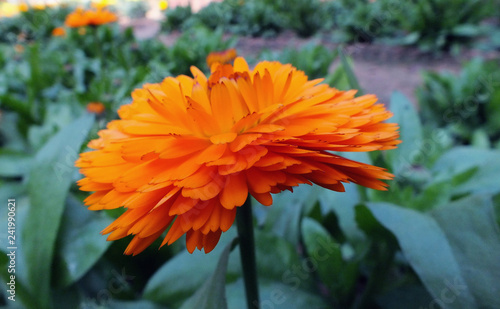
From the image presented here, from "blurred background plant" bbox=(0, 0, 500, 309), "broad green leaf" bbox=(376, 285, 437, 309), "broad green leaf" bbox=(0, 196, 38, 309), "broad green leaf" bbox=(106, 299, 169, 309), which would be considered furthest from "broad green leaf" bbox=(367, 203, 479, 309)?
"broad green leaf" bbox=(0, 196, 38, 309)

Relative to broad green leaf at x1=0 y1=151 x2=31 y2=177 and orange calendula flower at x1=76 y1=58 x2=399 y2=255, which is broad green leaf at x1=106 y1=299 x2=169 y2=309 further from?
broad green leaf at x1=0 y1=151 x2=31 y2=177

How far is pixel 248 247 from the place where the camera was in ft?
1.88

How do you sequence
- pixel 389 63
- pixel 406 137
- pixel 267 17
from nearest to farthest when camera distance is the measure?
1. pixel 406 137
2. pixel 389 63
3. pixel 267 17

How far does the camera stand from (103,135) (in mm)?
607

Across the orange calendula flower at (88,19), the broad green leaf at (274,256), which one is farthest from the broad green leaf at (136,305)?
the orange calendula flower at (88,19)

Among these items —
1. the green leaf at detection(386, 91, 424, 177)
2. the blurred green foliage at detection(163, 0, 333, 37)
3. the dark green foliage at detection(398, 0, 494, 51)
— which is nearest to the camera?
the green leaf at detection(386, 91, 424, 177)

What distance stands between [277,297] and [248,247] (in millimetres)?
309

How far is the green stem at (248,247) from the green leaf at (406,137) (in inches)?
31.4

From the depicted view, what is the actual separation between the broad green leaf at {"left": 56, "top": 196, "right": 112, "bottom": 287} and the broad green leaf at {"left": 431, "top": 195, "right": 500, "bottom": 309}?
753 mm

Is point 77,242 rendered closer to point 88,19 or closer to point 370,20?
point 88,19

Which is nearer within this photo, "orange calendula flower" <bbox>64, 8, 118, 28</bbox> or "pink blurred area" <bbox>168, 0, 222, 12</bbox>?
"orange calendula flower" <bbox>64, 8, 118, 28</bbox>

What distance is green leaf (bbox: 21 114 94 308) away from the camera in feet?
2.78

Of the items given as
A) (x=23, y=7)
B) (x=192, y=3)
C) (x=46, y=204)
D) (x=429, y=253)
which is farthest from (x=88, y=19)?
(x=192, y=3)

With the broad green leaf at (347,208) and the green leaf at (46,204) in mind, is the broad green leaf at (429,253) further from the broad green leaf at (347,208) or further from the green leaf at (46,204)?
the green leaf at (46,204)
